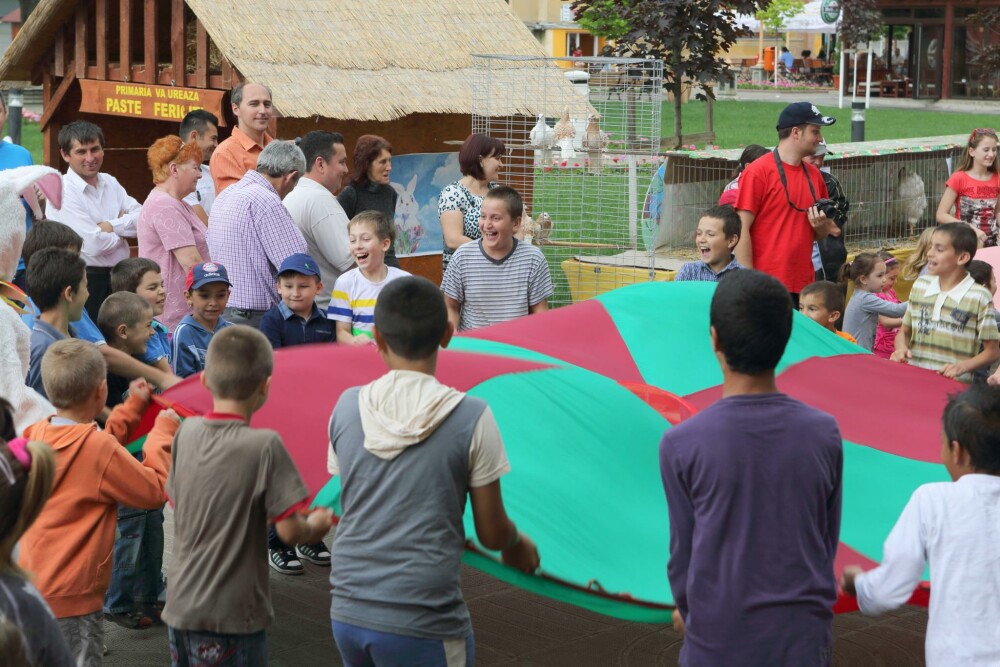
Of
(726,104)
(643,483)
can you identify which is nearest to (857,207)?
(643,483)

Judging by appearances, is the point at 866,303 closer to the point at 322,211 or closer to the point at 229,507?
the point at 322,211

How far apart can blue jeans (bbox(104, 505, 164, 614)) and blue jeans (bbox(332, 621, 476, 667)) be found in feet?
6.93

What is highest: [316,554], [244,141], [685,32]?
[685,32]

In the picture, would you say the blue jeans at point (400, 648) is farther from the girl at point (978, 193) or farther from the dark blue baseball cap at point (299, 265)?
the girl at point (978, 193)

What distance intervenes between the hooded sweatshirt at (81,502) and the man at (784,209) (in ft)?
13.1

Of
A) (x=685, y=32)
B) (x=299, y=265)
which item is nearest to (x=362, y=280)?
(x=299, y=265)

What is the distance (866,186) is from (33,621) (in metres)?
10.9

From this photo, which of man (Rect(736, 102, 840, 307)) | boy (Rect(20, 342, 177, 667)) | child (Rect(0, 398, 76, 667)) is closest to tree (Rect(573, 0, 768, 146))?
man (Rect(736, 102, 840, 307))

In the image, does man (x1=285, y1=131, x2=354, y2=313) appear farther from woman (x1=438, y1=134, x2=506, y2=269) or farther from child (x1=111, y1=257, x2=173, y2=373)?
child (x1=111, y1=257, x2=173, y2=373)

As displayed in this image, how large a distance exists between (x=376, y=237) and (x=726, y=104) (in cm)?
3928

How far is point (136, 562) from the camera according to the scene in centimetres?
519

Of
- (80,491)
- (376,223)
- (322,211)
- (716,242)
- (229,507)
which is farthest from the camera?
(322,211)

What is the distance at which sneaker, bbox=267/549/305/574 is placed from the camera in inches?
237

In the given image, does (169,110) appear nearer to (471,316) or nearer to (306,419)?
(471,316)
